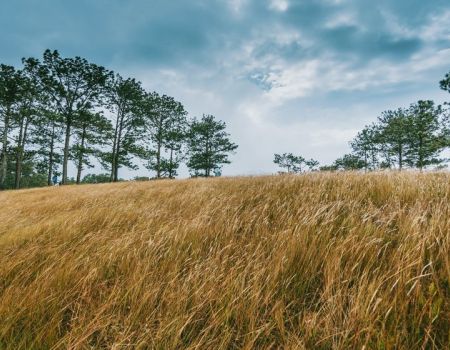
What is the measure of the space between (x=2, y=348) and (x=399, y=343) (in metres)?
1.70

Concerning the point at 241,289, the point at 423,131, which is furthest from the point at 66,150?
the point at 423,131

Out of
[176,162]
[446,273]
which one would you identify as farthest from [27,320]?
[176,162]

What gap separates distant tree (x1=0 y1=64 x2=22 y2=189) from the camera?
24.0 metres

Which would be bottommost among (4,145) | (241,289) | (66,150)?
(241,289)

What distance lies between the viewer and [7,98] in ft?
80.5

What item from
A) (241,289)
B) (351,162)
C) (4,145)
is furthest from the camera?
(351,162)

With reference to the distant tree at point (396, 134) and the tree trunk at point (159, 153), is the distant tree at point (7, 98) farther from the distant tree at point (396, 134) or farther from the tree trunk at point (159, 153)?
the distant tree at point (396, 134)

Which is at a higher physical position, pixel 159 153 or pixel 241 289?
pixel 159 153

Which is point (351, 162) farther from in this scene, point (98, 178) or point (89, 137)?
point (98, 178)

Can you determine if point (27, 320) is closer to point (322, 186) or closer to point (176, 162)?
point (322, 186)

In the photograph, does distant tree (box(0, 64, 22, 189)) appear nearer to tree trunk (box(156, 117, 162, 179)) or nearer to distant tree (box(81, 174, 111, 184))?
tree trunk (box(156, 117, 162, 179))

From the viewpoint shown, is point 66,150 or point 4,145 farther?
point 4,145

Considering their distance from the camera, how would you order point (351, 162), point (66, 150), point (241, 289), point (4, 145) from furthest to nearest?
point (351, 162)
point (4, 145)
point (66, 150)
point (241, 289)

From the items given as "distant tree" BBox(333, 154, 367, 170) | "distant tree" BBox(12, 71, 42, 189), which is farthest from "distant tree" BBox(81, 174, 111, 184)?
"distant tree" BBox(333, 154, 367, 170)
